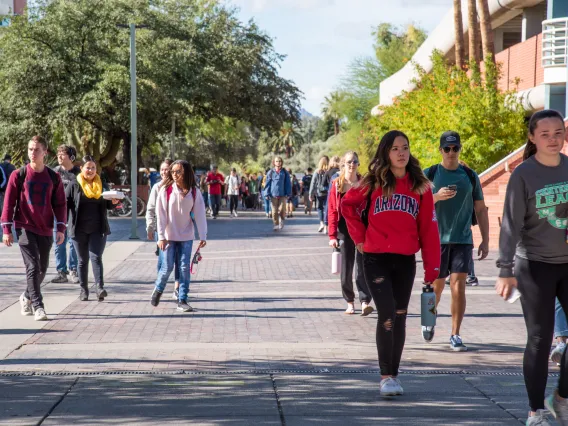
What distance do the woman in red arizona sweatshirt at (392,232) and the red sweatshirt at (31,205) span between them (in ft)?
14.0

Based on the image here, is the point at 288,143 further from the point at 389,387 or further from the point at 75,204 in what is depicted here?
the point at 389,387

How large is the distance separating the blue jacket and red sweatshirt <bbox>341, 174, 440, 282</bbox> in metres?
18.5

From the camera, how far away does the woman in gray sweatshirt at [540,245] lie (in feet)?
16.8

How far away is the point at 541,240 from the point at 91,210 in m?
6.84

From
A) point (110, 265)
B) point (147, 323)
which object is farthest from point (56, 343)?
point (110, 265)

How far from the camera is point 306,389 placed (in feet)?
20.6

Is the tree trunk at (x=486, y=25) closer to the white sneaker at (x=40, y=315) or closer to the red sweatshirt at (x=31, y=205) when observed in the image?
the red sweatshirt at (x=31, y=205)

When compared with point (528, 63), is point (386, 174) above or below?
below

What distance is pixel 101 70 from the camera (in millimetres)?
32469

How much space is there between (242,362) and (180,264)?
3146mm

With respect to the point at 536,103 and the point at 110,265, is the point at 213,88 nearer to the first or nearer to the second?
the point at 536,103

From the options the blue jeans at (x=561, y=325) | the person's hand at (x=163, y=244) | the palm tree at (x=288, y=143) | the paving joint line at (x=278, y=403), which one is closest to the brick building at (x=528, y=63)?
the person's hand at (x=163, y=244)

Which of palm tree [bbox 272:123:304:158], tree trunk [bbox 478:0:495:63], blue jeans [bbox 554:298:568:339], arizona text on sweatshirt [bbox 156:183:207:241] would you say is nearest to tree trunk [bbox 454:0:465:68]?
tree trunk [bbox 478:0:495:63]

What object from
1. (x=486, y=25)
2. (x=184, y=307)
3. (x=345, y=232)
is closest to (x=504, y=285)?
(x=345, y=232)
